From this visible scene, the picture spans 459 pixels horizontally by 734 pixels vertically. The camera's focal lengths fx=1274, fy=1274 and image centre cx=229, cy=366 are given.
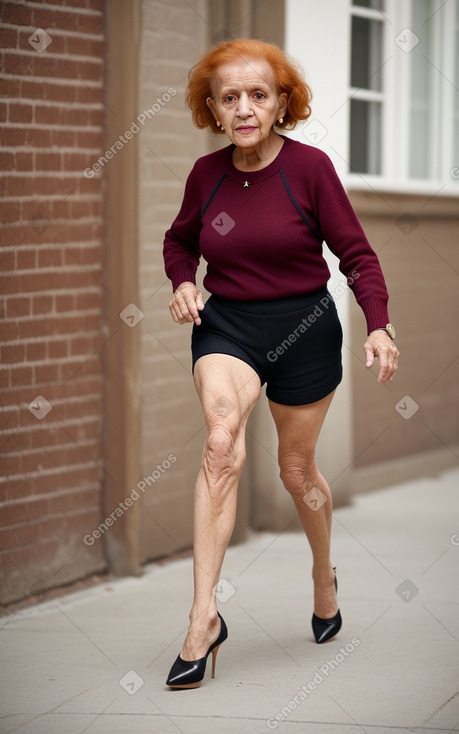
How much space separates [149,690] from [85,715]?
0.28 m

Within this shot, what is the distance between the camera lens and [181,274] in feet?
14.4

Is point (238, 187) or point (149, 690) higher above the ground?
point (238, 187)

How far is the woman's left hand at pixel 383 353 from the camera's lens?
156 inches

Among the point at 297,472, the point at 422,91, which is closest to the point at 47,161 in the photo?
the point at 297,472

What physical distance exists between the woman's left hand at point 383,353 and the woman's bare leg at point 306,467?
45 cm

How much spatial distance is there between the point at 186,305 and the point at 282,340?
0.35 metres

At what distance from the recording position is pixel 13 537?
17.1 feet

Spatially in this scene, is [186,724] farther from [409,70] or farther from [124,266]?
[409,70]

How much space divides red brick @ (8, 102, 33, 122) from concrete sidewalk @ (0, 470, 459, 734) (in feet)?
6.49

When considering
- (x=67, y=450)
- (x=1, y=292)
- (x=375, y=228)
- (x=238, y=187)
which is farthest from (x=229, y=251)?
(x=375, y=228)

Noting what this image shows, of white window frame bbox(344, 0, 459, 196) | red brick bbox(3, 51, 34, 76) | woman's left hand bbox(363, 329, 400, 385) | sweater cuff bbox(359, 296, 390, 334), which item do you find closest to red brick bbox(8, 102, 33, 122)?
red brick bbox(3, 51, 34, 76)

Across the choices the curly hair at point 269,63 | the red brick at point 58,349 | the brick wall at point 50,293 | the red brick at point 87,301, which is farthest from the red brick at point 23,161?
the curly hair at point 269,63

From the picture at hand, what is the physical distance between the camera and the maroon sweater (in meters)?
4.14

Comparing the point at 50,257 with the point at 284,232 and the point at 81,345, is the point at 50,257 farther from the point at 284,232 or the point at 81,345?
the point at 284,232
